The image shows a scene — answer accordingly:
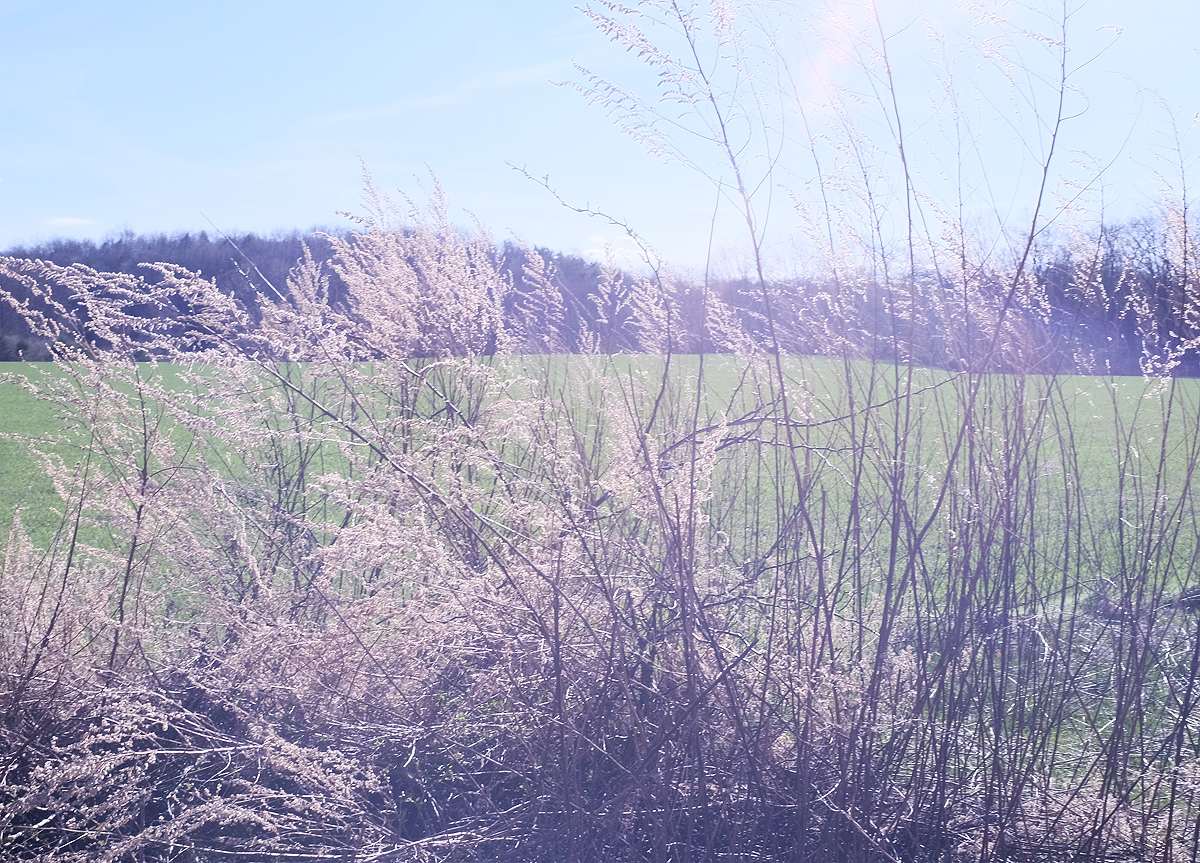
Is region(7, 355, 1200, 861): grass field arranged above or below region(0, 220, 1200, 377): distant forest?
below

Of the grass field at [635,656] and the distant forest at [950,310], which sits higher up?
the distant forest at [950,310]

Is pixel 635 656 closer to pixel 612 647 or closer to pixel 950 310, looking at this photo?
pixel 612 647

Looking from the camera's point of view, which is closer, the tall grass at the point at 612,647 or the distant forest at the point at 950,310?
the tall grass at the point at 612,647

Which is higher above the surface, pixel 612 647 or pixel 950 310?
pixel 950 310

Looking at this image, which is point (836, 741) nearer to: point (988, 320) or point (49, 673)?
point (988, 320)

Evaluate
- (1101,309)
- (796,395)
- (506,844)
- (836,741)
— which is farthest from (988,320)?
(506,844)

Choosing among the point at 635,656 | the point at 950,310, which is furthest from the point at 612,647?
the point at 950,310

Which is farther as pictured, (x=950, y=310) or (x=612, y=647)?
(x=950, y=310)

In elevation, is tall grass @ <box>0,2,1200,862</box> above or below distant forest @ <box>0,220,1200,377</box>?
below

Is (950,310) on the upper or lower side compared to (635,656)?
upper

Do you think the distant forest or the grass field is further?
the distant forest

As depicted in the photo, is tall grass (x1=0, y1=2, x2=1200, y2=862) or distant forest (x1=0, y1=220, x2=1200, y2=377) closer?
tall grass (x1=0, y1=2, x2=1200, y2=862)

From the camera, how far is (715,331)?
104 inches

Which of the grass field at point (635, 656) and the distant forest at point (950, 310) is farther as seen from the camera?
the distant forest at point (950, 310)
